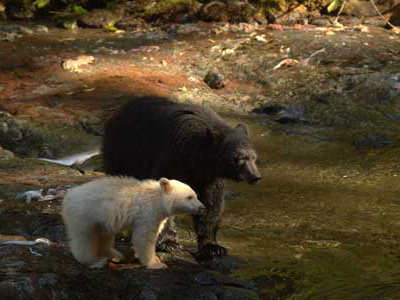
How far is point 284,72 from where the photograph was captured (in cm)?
1499

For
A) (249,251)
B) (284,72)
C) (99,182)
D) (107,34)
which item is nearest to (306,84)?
(284,72)

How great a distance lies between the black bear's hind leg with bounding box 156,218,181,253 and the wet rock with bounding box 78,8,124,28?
13650 millimetres

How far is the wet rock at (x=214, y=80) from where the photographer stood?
47.9ft

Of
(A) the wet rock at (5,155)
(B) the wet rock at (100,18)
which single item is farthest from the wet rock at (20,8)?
(A) the wet rock at (5,155)

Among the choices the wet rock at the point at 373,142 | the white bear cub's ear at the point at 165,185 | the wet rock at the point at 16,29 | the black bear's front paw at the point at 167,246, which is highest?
the white bear cub's ear at the point at 165,185

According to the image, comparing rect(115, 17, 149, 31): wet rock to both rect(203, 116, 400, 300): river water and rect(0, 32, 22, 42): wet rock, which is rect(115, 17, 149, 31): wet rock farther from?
rect(203, 116, 400, 300): river water

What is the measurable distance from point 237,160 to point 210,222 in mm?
600

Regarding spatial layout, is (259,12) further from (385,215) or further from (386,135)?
(385,215)

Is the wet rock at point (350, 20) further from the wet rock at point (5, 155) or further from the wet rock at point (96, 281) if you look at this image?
the wet rock at point (96, 281)

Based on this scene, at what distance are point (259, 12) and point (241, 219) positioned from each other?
11146mm

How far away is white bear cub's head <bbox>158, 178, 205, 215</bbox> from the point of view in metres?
5.49

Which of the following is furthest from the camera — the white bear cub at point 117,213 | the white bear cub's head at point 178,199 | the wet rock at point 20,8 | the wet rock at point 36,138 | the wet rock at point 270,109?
the wet rock at point 20,8

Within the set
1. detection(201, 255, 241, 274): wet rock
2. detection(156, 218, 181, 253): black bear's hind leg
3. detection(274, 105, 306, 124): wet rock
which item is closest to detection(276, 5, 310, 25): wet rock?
detection(274, 105, 306, 124): wet rock

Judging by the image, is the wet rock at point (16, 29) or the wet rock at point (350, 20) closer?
the wet rock at point (350, 20)
